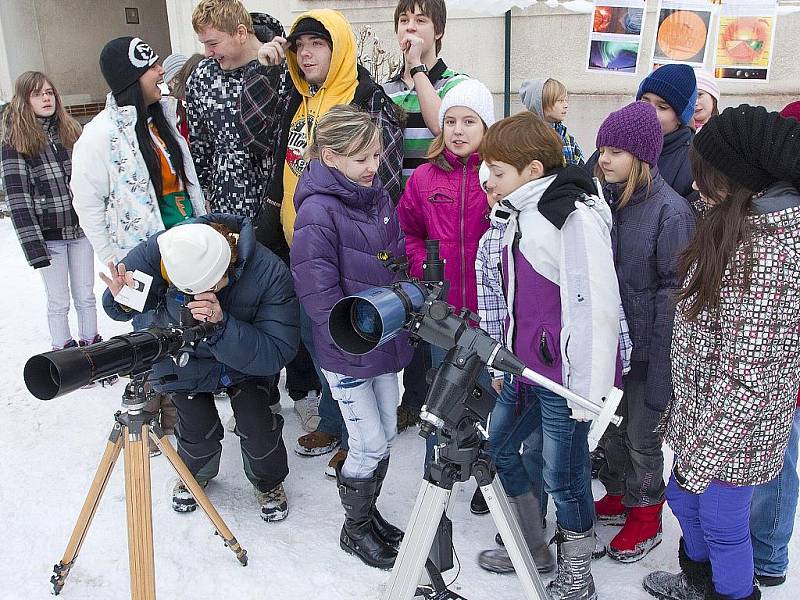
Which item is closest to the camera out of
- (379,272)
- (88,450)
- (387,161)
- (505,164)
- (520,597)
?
(505,164)

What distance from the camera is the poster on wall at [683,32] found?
5734mm

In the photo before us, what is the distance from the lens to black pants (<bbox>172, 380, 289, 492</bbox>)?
2883mm

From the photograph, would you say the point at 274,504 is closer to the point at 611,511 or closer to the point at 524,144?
the point at 611,511

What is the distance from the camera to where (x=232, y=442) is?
3.54m

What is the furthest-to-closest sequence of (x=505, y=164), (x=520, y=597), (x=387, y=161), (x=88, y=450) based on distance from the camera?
1. (x=88, y=450)
2. (x=387, y=161)
3. (x=520, y=597)
4. (x=505, y=164)

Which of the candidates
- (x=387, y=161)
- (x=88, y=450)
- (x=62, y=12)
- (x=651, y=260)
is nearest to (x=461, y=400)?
(x=651, y=260)

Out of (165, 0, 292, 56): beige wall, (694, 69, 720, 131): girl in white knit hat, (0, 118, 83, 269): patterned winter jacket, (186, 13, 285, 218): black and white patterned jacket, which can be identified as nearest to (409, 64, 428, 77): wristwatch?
(186, 13, 285, 218): black and white patterned jacket

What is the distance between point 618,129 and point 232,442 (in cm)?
240

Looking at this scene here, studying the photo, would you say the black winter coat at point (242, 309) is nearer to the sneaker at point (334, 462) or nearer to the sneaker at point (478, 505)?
the sneaker at point (334, 462)

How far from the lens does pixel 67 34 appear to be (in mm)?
10242

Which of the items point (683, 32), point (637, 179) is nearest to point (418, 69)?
point (637, 179)

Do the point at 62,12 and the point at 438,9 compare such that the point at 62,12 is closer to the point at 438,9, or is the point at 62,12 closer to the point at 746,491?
the point at 438,9

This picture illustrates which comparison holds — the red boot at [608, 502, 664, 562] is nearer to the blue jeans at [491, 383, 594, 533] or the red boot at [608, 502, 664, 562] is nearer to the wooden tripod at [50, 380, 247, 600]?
the blue jeans at [491, 383, 594, 533]

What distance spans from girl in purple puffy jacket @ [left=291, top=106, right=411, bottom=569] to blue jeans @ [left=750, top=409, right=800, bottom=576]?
1.31 metres
